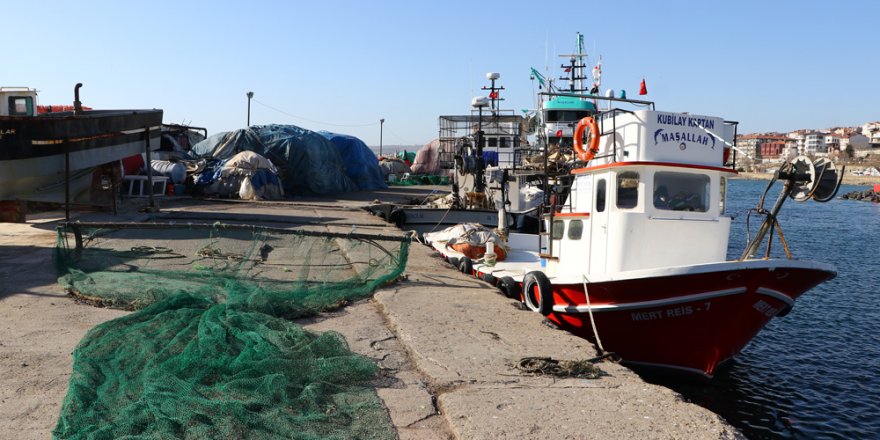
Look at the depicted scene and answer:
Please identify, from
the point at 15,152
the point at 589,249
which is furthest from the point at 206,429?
the point at 15,152

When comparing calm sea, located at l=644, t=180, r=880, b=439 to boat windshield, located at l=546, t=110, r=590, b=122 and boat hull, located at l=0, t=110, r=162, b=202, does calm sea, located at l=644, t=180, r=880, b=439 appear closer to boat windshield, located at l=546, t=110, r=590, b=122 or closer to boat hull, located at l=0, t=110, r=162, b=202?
boat windshield, located at l=546, t=110, r=590, b=122

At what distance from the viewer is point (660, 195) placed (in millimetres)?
9211

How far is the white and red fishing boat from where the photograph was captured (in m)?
8.41

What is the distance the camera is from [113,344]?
6.02m

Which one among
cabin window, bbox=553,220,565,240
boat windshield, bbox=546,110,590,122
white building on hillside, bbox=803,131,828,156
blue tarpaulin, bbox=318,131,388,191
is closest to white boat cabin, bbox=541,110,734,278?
cabin window, bbox=553,220,565,240

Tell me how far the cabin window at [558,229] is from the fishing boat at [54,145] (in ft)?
31.0

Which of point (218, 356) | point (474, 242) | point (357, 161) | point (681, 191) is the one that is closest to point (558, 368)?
point (218, 356)

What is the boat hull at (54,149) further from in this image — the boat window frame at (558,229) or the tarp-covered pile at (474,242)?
the boat window frame at (558,229)

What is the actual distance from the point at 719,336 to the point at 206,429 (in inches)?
262

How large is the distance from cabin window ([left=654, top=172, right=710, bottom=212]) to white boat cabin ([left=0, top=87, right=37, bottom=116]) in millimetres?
14179

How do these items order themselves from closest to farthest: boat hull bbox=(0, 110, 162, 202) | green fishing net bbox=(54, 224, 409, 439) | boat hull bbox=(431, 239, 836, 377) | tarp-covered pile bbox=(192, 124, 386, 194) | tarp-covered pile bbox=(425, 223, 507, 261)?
green fishing net bbox=(54, 224, 409, 439) → boat hull bbox=(431, 239, 836, 377) → boat hull bbox=(0, 110, 162, 202) → tarp-covered pile bbox=(425, 223, 507, 261) → tarp-covered pile bbox=(192, 124, 386, 194)

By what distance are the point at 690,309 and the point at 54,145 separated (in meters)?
13.1

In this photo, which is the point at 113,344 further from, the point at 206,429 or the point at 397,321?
the point at 397,321

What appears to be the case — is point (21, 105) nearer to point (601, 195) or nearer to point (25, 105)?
point (25, 105)
